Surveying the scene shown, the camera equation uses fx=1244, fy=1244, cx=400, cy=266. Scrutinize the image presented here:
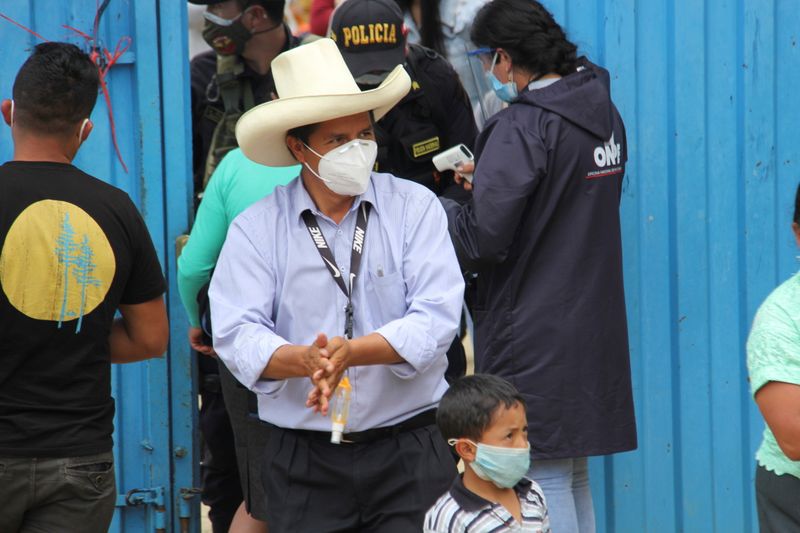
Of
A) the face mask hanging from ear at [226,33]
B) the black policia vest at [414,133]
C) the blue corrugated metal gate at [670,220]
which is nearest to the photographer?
the blue corrugated metal gate at [670,220]

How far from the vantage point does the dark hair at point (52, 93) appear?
3.56m

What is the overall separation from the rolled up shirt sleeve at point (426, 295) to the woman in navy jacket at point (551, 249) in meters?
0.60

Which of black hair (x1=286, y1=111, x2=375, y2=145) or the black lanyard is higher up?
black hair (x1=286, y1=111, x2=375, y2=145)

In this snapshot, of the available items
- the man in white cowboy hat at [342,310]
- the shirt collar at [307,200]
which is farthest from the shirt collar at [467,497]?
the shirt collar at [307,200]

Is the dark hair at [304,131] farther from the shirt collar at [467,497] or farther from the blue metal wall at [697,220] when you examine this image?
the blue metal wall at [697,220]

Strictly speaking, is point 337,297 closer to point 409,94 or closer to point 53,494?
point 53,494

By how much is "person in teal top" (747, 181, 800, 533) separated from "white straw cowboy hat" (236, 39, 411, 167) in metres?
1.27

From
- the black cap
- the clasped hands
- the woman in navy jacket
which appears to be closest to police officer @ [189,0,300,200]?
the black cap

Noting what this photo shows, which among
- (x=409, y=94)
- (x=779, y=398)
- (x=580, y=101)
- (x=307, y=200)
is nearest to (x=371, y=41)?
(x=409, y=94)

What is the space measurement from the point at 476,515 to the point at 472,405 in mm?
302

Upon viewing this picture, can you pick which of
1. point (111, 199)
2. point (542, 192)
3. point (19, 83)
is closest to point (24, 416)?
point (111, 199)

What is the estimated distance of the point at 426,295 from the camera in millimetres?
3594

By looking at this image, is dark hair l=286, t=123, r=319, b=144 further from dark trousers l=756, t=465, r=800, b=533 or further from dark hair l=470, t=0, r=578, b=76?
dark trousers l=756, t=465, r=800, b=533

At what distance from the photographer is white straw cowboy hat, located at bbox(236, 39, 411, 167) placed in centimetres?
364
